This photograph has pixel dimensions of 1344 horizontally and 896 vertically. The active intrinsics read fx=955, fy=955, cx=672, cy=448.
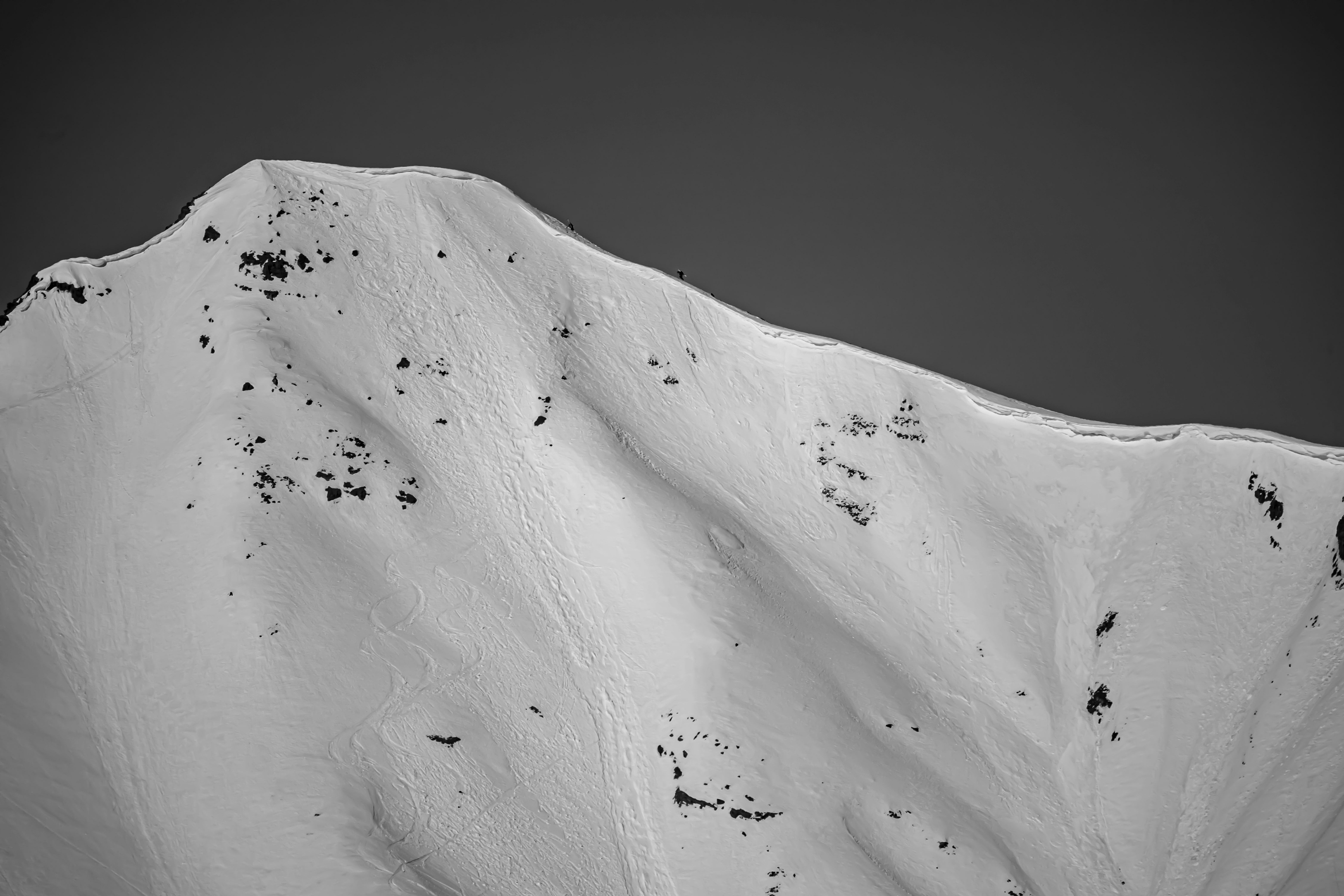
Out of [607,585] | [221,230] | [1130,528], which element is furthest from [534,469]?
[1130,528]

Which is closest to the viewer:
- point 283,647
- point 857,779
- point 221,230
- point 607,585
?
point 283,647

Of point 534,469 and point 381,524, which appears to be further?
point 534,469

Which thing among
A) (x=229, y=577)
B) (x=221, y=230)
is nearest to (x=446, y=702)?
(x=229, y=577)

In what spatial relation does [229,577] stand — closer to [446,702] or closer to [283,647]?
[283,647]

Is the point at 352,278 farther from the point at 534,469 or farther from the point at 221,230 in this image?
the point at 534,469

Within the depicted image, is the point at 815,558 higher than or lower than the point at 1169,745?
higher

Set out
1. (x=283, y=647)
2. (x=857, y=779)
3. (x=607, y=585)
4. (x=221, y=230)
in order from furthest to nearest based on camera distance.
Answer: (x=221, y=230) < (x=607, y=585) < (x=857, y=779) < (x=283, y=647)

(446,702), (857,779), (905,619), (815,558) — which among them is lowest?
(857,779)
